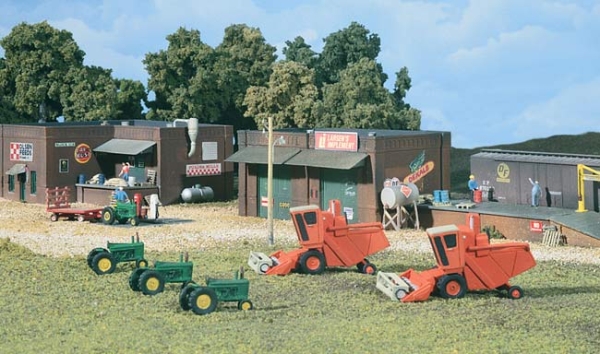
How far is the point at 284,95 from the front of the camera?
229 feet

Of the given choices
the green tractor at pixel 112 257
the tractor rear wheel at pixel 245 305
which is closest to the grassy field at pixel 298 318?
the tractor rear wheel at pixel 245 305

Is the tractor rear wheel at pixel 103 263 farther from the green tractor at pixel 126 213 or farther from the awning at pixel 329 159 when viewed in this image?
the awning at pixel 329 159

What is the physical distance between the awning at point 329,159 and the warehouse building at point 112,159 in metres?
10.8

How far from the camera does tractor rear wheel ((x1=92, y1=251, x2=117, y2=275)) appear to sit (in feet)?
111

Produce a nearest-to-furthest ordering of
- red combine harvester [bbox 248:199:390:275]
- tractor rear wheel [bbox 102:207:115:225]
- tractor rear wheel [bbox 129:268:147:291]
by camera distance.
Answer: tractor rear wheel [bbox 129:268:147:291]
red combine harvester [bbox 248:199:390:275]
tractor rear wheel [bbox 102:207:115:225]

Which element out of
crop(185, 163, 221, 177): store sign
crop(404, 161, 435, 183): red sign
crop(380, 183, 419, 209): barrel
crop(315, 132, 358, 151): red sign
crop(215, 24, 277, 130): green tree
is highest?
crop(215, 24, 277, 130): green tree

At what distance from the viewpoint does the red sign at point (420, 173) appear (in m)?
48.7

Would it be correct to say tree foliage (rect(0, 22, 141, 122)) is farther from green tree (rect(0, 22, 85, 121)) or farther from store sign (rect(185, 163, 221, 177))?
store sign (rect(185, 163, 221, 177))

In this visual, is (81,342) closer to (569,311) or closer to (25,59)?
(569,311)

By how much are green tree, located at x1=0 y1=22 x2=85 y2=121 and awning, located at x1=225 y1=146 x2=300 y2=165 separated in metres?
23.8

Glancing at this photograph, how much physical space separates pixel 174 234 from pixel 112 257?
11.5 m

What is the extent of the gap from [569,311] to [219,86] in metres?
46.3

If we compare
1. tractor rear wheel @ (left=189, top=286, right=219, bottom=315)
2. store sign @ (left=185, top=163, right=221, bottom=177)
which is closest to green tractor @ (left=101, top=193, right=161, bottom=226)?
store sign @ (left=185, top=163, right=221, bottom=177)

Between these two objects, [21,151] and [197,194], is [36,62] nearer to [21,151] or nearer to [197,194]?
[21,151]
